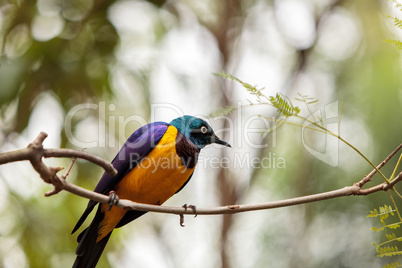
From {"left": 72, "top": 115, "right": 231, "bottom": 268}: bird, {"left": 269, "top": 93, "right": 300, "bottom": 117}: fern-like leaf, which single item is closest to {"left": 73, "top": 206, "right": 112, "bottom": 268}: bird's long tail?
{"left": 72, "top": 115, "right": 231, "bottom": 268}: bird

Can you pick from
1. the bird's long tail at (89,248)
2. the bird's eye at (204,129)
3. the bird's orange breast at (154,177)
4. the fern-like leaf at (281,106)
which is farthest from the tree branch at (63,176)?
the bird's eye at (204,129)

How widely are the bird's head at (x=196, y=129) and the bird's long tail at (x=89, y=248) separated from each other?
3.39 ft

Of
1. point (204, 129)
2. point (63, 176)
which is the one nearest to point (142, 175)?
point (204, 129)

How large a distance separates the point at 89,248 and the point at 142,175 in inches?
29.4

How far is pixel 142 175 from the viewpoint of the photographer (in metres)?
3.81

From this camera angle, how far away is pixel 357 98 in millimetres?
5594

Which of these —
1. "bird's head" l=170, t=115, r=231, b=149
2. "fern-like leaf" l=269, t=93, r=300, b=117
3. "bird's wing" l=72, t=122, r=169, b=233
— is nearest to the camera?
"fern-like leaf" l=269, t=93, r=300, b=117

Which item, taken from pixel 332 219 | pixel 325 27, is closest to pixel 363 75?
A: pixel 325 27

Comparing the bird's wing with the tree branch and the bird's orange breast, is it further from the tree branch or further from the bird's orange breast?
the tree branch

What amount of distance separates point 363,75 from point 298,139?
3.63 ft

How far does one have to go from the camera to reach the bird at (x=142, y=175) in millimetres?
3830

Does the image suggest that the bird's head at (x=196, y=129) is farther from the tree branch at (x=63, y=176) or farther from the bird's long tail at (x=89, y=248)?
the tree branch at (x=63, y=176)

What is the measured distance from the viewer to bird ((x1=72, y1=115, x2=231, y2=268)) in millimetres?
3830

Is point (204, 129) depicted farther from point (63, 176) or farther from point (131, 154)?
point (63, 176)
